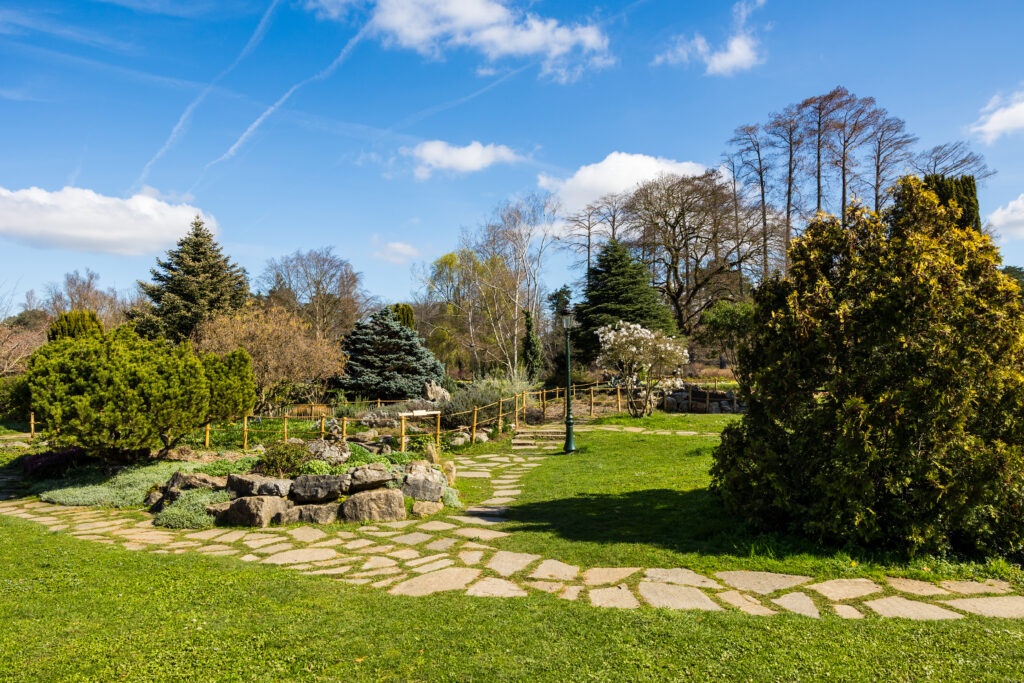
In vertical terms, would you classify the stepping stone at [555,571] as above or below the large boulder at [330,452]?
below

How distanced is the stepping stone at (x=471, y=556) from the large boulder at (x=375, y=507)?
162cm

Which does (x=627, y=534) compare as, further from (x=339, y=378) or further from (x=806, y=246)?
(x=339, y=378)

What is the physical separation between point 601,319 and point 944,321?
800 inches

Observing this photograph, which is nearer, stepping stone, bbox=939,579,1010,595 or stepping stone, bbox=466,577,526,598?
stepping stone, bbox=939,579,1010,595

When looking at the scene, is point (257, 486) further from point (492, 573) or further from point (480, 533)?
point (492, 573)

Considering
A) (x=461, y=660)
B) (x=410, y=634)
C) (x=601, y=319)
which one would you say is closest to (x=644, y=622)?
(x=461, y=660)

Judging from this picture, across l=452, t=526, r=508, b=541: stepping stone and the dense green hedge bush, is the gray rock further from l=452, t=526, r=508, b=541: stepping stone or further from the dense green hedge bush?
the dense green hedge bush

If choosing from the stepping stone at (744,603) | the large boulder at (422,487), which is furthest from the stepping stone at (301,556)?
the stepping stone at (744,603)

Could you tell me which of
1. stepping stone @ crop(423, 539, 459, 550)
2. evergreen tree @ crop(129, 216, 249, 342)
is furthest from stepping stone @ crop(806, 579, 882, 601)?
evergreen tree @ crop(129, 216, 249, 342)

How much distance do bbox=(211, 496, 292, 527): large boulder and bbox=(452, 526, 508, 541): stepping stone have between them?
2.15m

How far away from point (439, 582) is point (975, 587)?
12.1 feet

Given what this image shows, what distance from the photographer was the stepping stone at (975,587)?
149 inches

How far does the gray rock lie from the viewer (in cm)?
674

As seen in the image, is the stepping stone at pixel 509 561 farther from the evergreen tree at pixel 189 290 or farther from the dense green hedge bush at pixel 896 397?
the evergreen tree at pixel 189 290
